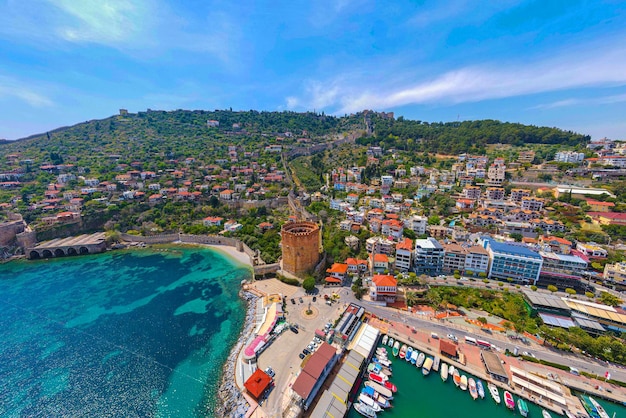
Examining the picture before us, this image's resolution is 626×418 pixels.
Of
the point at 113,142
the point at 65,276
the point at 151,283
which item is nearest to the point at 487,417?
the point at 151,283

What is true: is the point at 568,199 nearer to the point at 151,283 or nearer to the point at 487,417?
the point at 487,417

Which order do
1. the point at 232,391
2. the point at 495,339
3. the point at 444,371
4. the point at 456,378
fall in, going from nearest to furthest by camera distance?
the point at 232,391 → the point at 456,378 → the point at 444,371 → the point at 495,339

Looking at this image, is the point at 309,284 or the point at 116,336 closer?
the point at 116,336

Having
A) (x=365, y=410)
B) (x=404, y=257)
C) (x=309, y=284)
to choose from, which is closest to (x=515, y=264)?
(x=404, y=257)

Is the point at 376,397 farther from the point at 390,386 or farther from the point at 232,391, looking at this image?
the point at 232,391

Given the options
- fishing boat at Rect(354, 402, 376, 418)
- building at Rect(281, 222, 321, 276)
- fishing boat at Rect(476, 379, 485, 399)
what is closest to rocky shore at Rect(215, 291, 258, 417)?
fishing boat at Rect(354, 402, 376, 418)
